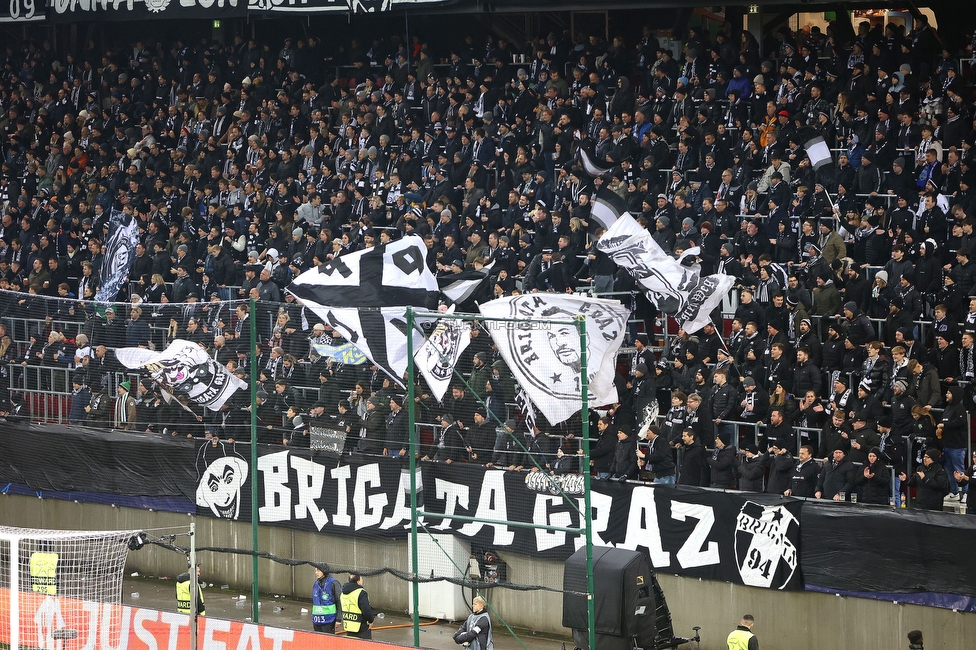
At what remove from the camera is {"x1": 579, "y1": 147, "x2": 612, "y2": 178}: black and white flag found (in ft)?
76.5

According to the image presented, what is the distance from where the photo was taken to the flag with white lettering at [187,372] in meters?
18.8

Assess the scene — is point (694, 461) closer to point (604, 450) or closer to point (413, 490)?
point (604, 450)

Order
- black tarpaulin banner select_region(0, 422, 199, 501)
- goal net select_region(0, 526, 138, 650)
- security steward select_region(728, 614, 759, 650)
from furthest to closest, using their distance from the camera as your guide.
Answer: black tarpaulin banner select_region(0, 422, 199, 501)
goal net select_region(0, 526, 138, 650)
security steward select_region(728, 614, 759, 650)

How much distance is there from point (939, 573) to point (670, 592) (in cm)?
356

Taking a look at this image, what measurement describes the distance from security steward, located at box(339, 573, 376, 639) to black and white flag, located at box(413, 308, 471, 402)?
8.78 feet

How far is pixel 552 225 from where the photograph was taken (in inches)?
882

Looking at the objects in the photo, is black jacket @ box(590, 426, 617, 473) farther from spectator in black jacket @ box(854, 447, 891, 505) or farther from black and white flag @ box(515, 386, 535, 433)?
spectator in black jacket @ box(854, 447, 891, 505)

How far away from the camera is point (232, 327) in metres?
18.5

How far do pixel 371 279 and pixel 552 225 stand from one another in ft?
13.3

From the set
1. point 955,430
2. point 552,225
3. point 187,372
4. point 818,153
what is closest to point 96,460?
point 187,372

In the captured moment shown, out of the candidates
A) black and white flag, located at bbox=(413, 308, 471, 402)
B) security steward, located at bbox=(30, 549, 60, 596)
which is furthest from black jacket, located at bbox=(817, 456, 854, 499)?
security steward, located at bbox=(30, 549, 60, 596)

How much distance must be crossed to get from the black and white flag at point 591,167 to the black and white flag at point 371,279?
470cm

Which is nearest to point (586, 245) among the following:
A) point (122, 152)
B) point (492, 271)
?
point (492, 271)

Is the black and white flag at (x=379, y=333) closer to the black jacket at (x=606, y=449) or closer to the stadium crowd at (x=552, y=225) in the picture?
the stadium crowd at (x=552, y=225)
